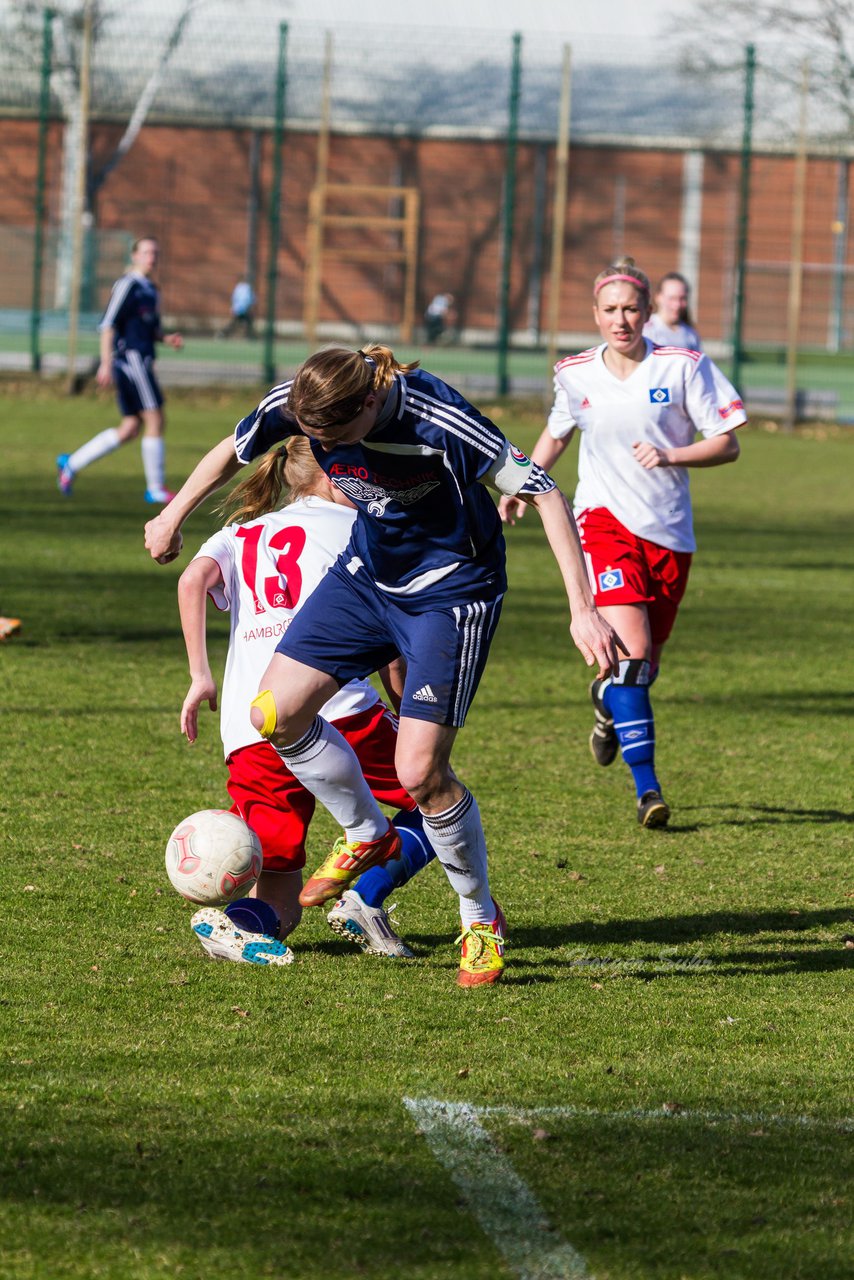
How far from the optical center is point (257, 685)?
16.2 ft

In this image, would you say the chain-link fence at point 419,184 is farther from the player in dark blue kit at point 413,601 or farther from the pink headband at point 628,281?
the player in dark blue kit at point 413,601

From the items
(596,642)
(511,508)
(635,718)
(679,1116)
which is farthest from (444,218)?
(679,1116)

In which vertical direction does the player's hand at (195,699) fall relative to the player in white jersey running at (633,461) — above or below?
below

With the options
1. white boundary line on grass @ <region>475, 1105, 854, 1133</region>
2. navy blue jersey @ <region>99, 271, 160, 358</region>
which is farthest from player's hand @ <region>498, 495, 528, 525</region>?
navy blue jersey @ <region>99, 271, 160, 358</region>

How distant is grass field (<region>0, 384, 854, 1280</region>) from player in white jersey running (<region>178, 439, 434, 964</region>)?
6.6 inches

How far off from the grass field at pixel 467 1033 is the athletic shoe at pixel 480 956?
0.07 m

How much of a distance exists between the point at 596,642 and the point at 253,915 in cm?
127

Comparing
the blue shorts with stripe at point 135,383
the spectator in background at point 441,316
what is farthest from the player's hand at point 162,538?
the spectator in background at point 441,316

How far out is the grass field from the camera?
3.11 meters

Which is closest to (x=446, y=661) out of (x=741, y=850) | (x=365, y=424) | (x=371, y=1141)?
(x=365, y=424)

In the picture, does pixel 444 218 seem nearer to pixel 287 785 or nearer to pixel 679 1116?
pixel 287 785

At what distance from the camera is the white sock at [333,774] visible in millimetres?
4625

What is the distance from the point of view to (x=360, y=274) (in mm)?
28625

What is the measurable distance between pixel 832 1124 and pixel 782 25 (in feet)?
116
